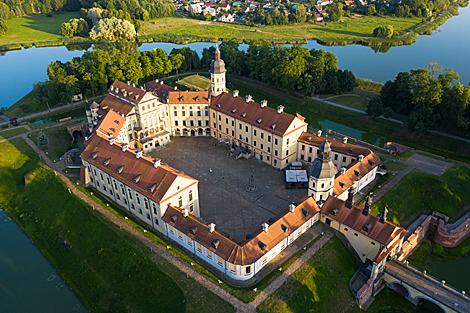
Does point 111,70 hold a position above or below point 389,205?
above

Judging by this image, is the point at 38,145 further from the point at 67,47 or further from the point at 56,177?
the point at 67,47

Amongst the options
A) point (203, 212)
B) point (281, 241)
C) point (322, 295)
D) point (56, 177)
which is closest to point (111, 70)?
point (56, 177)

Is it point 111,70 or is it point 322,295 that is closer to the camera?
point 322,295

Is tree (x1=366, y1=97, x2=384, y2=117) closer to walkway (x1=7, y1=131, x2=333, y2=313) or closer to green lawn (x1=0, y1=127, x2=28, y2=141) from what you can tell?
walkway (x1=7, y1=131, x2=333, y2=313)

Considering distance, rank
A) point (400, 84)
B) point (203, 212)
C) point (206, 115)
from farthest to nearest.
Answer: point (400, 84) < point (206, 115) < point (203, 212)

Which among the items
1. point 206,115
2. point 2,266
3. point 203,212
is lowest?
point 2,266

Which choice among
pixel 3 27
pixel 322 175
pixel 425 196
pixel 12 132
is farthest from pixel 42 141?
pixel 3 27

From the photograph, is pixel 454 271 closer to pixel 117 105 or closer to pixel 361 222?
pixel 361 222
